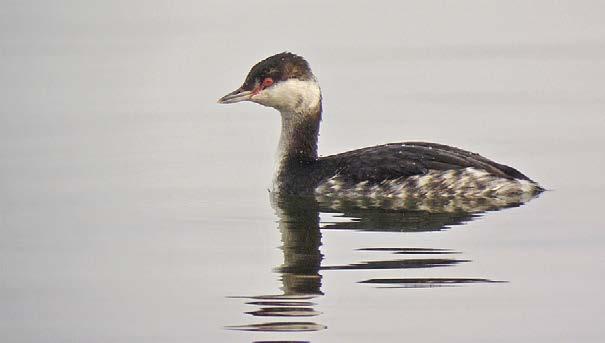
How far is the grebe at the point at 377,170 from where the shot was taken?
12617mm

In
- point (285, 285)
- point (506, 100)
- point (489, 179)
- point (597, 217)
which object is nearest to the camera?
point (285, 285)

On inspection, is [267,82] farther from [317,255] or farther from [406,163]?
[317,255]

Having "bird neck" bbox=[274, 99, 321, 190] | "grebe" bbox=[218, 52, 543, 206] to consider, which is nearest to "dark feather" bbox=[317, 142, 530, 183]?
"grebe" bbox=[218, 52, 543, 206]

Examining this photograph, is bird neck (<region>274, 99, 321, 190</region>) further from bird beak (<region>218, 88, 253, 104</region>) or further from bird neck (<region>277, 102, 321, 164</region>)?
bird beak (<region>218, 88, 253, 104</region>)

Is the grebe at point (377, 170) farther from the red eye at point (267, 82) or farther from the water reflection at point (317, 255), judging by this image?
the water reflection at point (317, 255)

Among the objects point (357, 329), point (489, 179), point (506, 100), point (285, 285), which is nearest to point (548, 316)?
point (357, 329)

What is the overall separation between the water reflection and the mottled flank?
6.1 inches

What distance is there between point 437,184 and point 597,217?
4.55ft

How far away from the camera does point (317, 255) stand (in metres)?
10.9

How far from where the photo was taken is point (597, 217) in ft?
38.5

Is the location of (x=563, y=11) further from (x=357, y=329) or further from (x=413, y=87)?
(x=357, y=329)

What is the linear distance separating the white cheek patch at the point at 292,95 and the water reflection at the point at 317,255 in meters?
0.90

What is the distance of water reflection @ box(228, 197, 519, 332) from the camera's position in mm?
9414

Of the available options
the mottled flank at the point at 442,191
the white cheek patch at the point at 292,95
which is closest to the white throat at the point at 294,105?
the white cheek patch at the point at 292,95
